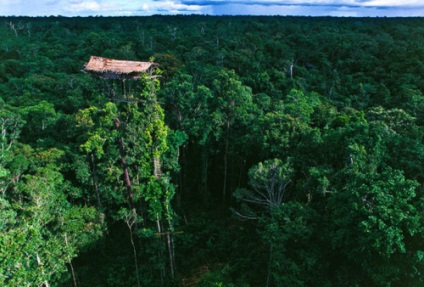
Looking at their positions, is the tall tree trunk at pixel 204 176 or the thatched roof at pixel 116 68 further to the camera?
the tall tree trunk at pixel 204 176

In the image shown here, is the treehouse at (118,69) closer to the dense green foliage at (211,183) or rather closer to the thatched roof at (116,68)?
the thatched roof at (116,68)

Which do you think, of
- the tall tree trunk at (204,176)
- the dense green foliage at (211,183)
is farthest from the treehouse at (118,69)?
the tall tree trunk at (204,176)

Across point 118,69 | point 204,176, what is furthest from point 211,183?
point 118,69

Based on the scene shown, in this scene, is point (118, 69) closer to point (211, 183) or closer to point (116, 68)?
point (116, 68)

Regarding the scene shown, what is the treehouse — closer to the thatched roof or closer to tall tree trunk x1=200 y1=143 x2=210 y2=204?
the thatched roof

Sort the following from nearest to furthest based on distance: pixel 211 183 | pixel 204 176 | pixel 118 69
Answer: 1. pixel 118 69
2. pixel 204 176
3. pixel 211 183

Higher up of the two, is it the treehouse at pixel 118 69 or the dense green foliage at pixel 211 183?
the treehouse at pixel 118 69
